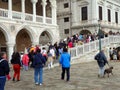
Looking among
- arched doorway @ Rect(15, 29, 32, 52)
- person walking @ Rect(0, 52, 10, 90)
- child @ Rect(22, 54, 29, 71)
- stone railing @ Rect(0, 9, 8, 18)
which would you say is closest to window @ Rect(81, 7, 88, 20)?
arched doorway @ Rect(15, 29, 32, 52)

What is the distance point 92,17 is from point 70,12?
4.07 meters

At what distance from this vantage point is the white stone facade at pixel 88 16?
115 ft

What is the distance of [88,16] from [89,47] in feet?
38.2

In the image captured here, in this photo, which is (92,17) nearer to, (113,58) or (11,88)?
(113,58)

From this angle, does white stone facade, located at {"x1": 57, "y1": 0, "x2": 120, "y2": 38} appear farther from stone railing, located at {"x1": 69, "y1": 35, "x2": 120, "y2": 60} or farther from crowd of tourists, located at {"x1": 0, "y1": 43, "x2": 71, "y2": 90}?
crowd of tourists, located at {"x1": 0, "y1": 43, "x2": 71, "y2": 90}

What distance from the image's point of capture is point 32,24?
26.9m

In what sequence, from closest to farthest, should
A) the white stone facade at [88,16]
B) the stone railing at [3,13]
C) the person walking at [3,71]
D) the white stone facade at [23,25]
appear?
the person walking at [3,71] → the stone railing at [3,13] → the white stone facade at [23,25] → the white stone facade at [88,16]

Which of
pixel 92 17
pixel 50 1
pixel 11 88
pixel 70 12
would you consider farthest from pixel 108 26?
pixel 11 88

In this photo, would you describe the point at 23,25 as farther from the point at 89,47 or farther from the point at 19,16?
the point at 89,47

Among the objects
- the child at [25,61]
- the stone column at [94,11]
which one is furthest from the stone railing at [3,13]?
the stone column at [94,11]

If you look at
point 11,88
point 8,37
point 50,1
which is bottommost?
point 11,88

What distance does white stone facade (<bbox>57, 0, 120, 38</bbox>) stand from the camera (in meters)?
34.9

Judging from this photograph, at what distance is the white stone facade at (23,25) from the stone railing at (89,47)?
6062mm

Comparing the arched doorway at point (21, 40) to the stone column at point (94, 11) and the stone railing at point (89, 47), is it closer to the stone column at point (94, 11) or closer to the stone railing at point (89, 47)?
the stone railing at point (89, 47)
